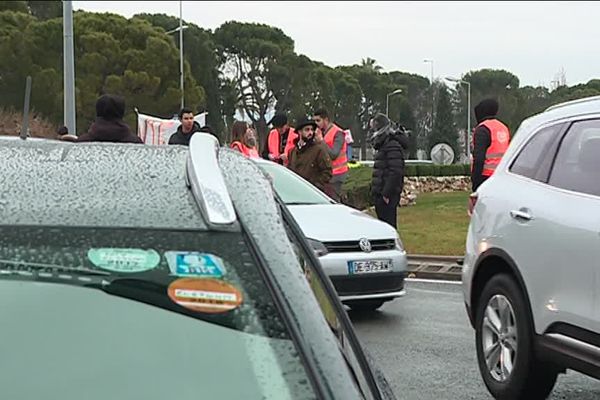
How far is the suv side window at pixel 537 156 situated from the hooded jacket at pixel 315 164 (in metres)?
4.92

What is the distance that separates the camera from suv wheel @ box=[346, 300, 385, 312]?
7.38 meters

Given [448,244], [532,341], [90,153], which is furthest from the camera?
[448,244]

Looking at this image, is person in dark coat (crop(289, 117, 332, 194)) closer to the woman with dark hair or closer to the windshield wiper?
the woman with dark hair

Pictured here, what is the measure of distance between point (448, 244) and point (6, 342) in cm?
1087

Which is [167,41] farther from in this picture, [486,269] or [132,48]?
[486,269]

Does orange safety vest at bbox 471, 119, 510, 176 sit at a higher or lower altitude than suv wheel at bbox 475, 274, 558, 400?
higher

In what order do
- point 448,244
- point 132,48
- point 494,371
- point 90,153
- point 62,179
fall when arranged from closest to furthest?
point 62,179 < point 90,153 < point 494,371 < point 448,244 < point 132,48

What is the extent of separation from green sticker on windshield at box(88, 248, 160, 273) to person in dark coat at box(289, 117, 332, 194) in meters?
8.56

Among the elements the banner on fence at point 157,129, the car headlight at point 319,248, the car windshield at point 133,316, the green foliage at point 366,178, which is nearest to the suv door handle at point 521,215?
Result: the car headlight at point 319,248

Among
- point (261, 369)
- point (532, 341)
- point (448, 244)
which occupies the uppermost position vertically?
point (261, 369)

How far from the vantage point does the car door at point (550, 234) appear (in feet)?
14.0

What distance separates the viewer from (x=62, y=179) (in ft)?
6.06

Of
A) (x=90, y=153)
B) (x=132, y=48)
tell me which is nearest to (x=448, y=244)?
(x=90, y=153)

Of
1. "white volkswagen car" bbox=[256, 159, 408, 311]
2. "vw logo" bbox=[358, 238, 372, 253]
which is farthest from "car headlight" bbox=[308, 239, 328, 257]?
"vw logo" bbox=[358, 238, 372, 253]
